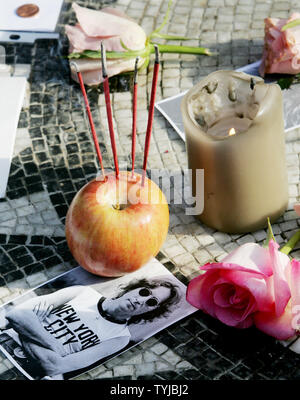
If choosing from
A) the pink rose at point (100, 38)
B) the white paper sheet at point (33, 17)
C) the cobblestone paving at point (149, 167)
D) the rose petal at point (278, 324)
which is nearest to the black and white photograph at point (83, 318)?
the cobblestone paving at point (149, 167)

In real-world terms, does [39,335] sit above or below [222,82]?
below

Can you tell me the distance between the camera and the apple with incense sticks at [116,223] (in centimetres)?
109

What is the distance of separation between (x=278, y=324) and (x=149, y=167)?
0.44 meters

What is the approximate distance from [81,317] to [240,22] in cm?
85

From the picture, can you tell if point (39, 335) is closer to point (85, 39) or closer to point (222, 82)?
point (222, 82)

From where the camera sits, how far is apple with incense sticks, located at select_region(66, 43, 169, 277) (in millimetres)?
1088

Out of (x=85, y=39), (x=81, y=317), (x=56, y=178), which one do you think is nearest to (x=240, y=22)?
(x=85, y=39)

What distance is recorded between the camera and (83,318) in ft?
3.62

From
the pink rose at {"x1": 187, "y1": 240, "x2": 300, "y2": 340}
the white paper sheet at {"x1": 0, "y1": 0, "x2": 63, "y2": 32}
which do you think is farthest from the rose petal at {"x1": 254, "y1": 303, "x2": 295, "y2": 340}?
the white paper sheet at {"x1": 0, "y1": 0, "x2": 63, "y2": 32}

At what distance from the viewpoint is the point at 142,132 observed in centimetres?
141

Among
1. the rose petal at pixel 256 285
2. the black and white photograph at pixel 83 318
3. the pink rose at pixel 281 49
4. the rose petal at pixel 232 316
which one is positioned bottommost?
the black and white photograph at pixel 83 318

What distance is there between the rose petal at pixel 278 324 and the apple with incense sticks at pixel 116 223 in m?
0.21

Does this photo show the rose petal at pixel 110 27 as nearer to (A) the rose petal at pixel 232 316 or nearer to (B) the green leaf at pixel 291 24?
(B) the green leaf at pixel 291 24

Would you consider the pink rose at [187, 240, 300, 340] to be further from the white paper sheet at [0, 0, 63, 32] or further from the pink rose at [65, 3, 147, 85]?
the white paper sheet at [0, 0, 63, 32]
